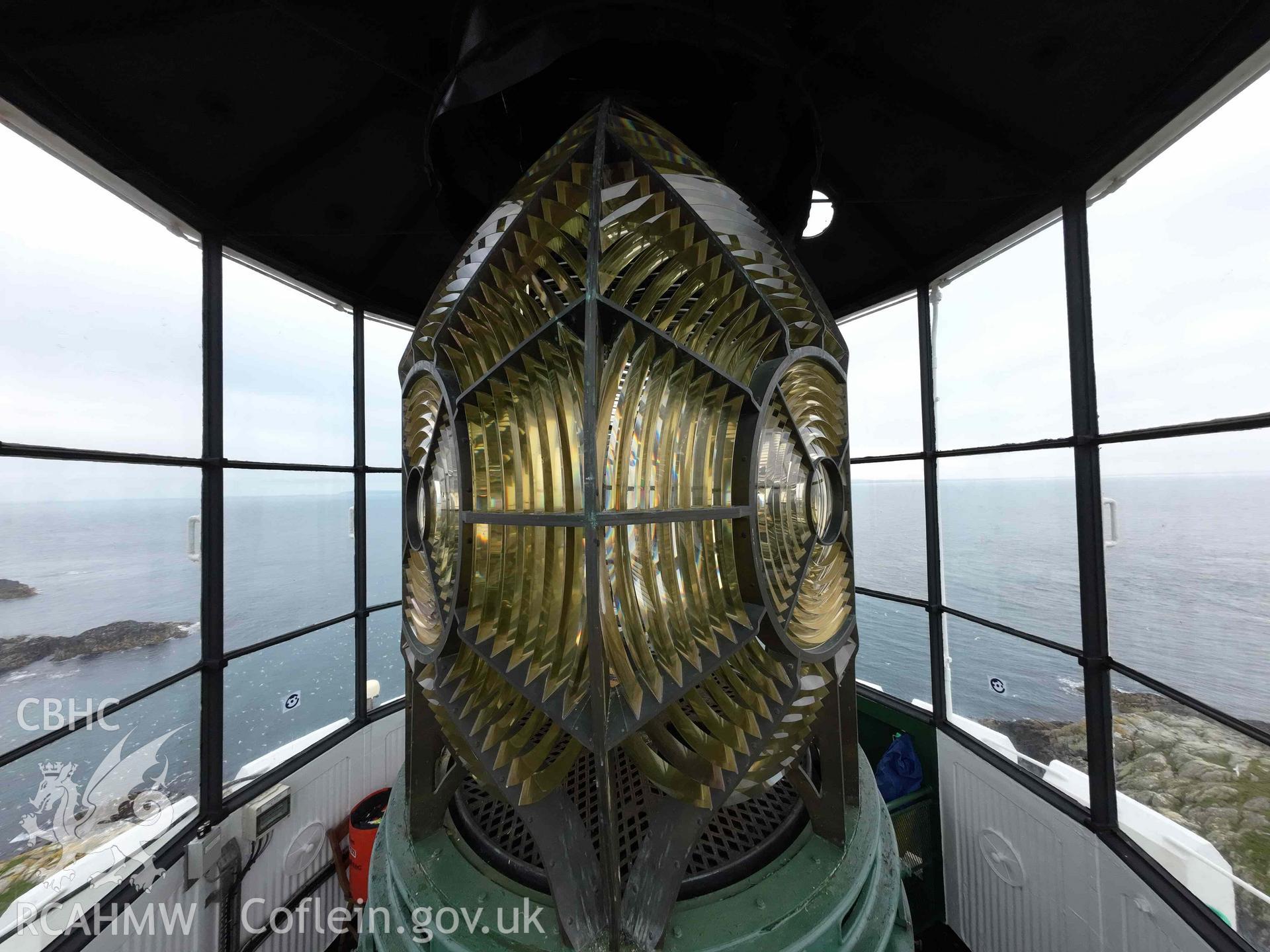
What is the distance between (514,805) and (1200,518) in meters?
3.54

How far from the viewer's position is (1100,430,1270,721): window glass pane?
6.96 ft

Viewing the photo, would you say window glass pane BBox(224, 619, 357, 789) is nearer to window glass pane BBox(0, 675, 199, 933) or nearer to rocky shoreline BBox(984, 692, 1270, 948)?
window glass pane BBox(0, 675, 199, 933)

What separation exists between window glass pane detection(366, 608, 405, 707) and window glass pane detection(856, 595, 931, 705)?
4024 millimetres

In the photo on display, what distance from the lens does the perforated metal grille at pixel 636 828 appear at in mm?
1114

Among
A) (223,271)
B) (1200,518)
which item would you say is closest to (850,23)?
(1200,518)

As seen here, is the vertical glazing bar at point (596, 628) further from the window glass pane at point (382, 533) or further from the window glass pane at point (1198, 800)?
the window glass pane at point (382, 533)

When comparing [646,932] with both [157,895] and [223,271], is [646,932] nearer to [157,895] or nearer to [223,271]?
[157,895]

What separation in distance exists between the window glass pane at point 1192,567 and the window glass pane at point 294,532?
5159mm

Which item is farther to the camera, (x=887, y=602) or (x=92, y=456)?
(x=887, y=602)

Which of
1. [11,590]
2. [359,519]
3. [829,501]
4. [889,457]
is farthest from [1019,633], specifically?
[11,590]

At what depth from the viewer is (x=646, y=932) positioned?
92 cm

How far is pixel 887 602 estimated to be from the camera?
4.33m
